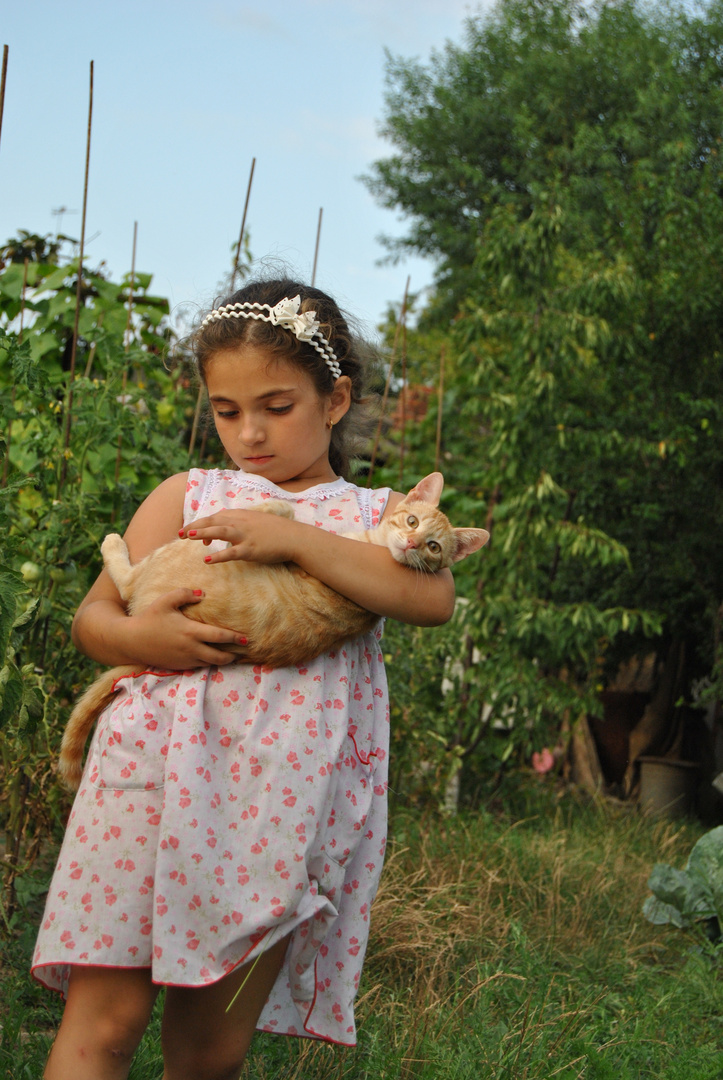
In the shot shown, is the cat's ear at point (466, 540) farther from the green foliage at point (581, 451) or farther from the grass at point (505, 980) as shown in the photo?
the green foliage at point (581, 451)

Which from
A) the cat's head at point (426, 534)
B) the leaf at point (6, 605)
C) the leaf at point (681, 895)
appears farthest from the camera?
the leaf at point (681, 895)

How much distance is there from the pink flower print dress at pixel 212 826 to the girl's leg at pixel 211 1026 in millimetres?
103

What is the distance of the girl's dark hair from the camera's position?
1968 mm

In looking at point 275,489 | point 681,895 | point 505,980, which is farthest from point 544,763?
point 275,489

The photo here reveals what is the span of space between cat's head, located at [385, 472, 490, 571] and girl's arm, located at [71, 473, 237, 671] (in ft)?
A: 1.34

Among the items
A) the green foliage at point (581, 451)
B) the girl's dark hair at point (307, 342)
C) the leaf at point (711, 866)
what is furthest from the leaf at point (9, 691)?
the green foliage at point (581, 451)

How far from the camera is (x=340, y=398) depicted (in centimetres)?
216

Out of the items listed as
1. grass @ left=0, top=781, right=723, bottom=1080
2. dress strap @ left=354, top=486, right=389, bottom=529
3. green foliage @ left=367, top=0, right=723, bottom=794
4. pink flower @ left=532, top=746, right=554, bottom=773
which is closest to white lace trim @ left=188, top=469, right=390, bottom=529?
dress strap @ left=354, top=486, right=389, bottom=529

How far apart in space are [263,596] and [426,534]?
383 mm

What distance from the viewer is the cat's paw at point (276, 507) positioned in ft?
6.03

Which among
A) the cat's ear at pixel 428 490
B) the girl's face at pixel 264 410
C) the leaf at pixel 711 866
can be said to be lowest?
the leaf at pixel 711 866

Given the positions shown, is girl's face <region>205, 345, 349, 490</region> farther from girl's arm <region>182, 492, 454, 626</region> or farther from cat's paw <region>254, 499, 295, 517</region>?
girl's arm <region>182, 492, 454, 626</region>

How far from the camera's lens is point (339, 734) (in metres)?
1.75

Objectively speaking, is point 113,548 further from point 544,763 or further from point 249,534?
point 544,763
